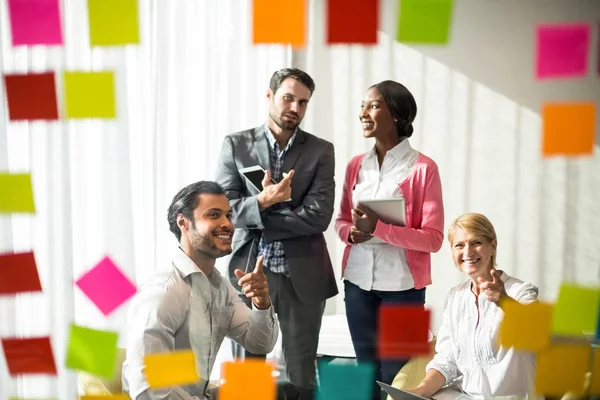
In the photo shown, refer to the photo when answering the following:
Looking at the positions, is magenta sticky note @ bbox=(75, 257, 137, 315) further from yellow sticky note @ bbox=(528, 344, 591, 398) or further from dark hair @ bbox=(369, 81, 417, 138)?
yellow sticky note @ bbox=(528, 344, 591, 398)

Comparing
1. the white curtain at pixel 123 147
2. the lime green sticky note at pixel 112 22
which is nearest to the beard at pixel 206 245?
the white curtain at pixel 123 147

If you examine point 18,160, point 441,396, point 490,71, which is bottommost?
point 441,396

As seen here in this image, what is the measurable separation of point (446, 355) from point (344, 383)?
475 millimetres

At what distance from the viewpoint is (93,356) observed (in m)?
1.57

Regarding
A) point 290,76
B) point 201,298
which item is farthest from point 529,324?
point 290,76

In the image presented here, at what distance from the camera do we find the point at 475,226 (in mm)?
1805

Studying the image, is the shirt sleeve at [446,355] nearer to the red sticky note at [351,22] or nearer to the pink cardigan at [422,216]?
the pink cardigan at [422,216]

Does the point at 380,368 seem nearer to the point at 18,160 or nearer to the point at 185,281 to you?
the point at 185,281

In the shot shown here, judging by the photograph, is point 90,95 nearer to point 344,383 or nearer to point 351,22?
point 351,22

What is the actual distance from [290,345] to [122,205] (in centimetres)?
60

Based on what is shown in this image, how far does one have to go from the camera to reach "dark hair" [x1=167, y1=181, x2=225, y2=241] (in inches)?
69.7

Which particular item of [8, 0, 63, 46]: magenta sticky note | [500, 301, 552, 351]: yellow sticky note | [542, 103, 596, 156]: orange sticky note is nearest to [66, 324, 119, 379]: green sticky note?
[8, 0, 63, 46]: magenta sticky note

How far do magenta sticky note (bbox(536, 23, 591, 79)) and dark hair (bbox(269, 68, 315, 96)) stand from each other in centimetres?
70

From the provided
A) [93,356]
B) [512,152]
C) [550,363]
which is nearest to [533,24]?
[512,152]
